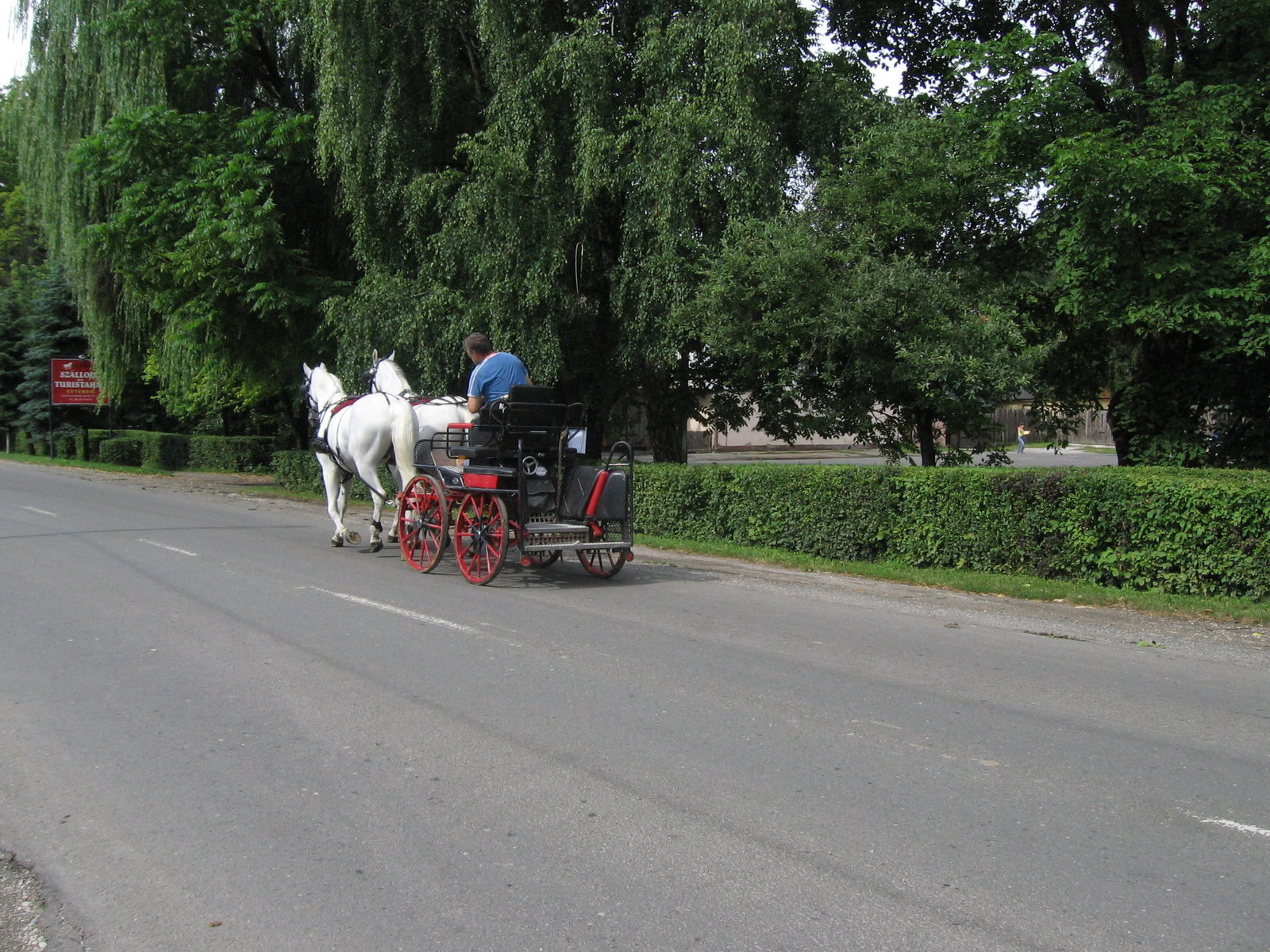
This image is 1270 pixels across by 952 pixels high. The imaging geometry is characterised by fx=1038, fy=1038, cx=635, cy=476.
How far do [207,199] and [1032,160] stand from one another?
50.6ft

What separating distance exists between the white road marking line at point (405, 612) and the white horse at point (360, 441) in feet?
8.74

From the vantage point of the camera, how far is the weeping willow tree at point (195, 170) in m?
20.6

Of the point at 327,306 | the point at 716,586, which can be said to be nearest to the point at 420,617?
the point at 716,586

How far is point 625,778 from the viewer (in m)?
5.00

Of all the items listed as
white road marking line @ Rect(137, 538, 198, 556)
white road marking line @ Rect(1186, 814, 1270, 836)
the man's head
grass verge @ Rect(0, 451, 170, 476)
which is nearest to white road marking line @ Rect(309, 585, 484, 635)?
the man's head

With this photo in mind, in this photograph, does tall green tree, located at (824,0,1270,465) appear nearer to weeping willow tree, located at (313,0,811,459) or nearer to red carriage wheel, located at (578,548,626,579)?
weeping willow tree, located at (313,0,811,459)

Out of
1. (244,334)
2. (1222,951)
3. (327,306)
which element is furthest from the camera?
(244,334)

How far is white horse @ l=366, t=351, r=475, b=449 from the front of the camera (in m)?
12.9

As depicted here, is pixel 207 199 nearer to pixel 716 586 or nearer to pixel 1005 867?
pixel 716 586

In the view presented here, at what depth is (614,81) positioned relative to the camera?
1620cm

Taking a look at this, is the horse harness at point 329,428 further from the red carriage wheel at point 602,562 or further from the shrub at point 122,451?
the shrub at point 122,451

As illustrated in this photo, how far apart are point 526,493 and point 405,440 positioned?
255 centimetres

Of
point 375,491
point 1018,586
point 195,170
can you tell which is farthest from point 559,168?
point 1018,586

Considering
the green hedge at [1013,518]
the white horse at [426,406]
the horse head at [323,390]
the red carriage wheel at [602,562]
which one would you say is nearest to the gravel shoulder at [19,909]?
the red carriage wheel at [602,562]
